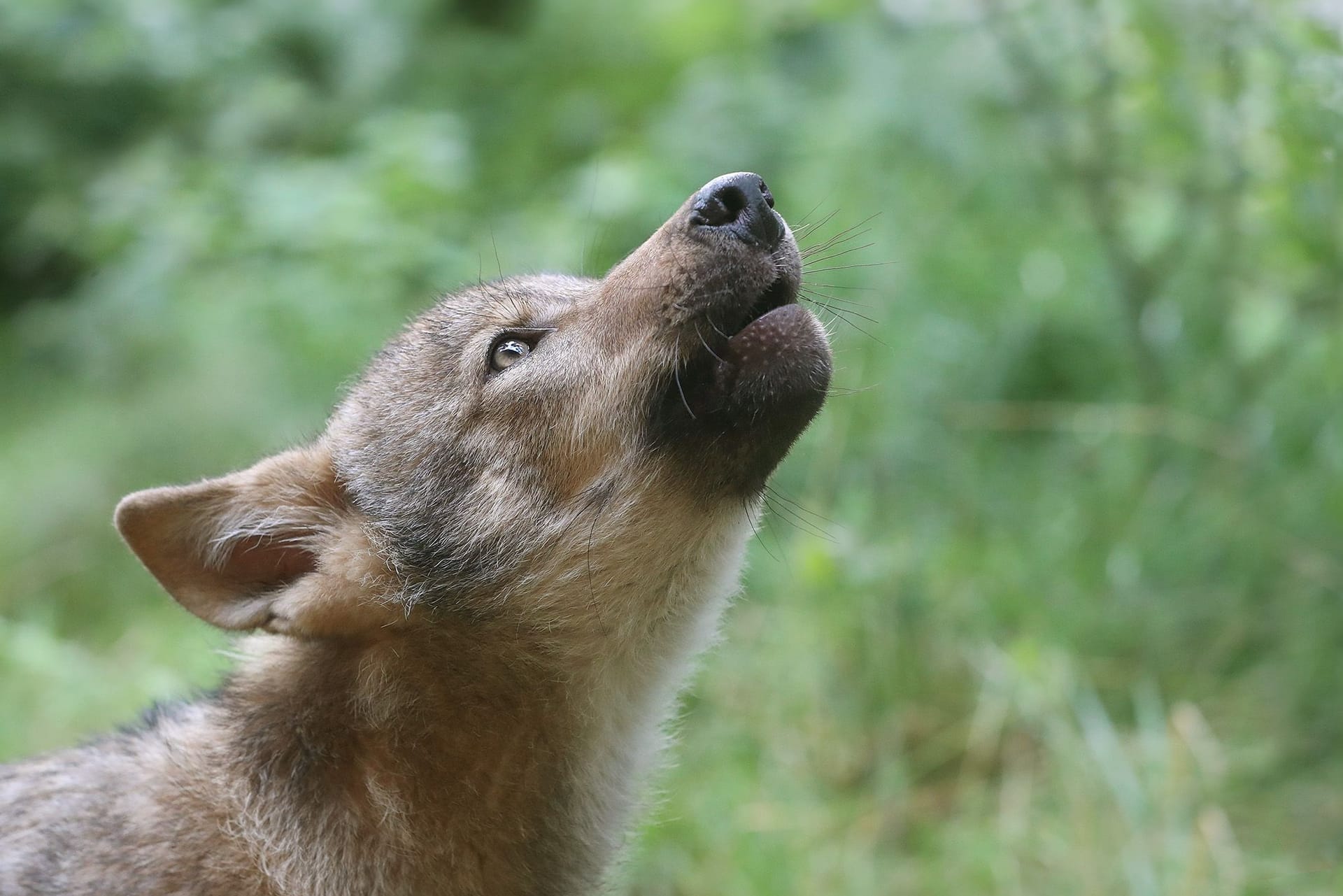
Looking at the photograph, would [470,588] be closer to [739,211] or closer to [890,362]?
[739,211]

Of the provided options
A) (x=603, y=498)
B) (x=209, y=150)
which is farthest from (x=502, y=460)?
(x=209, y=150)

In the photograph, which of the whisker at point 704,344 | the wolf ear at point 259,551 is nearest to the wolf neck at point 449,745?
the wolf ear at point 259,551

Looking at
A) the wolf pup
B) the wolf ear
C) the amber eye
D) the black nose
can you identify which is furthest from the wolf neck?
the black nose

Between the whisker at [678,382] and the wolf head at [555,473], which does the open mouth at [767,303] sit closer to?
the wolf head at [555,473]

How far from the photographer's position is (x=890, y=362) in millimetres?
6320

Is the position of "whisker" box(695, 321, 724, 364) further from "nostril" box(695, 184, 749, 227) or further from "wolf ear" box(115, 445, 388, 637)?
"wolf ear" box(115, 445, 388, 637)

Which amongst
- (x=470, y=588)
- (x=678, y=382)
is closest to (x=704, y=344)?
(x=678, y=382)

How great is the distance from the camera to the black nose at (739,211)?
307 centimetres

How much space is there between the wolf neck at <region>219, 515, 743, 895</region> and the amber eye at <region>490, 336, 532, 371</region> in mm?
630

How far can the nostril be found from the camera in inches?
121

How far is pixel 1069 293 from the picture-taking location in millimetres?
6625

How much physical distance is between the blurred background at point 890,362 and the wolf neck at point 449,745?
609mm

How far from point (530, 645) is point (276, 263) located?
4.70m

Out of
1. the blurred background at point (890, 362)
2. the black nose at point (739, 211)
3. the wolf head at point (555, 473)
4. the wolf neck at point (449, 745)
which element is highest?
the black nose at point (739, 211)
